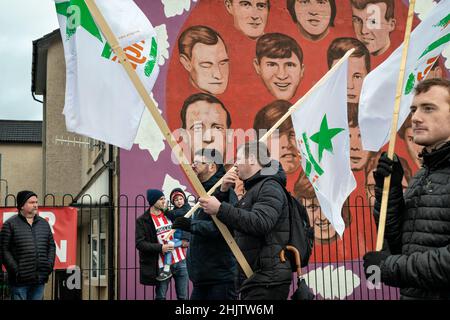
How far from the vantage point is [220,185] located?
6.12 meters

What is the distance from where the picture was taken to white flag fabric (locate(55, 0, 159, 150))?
5266 millimetres

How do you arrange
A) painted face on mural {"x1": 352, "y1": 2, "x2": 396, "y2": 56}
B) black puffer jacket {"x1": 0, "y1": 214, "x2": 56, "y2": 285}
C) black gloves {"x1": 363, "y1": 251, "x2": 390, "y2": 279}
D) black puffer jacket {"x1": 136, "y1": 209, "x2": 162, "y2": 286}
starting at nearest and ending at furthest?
black gloves {"x1": 363, "y1": 251, "x2": 390, "y2": 279} < black puffer jacket {"x1": 0, "y1": 214, "x2": 56, "y2": 285} < black puffer jacket {"x1": 136, "y1": 209, "x2": 162, "y2": 286} < painted face on mural {"x1": 352, "y1": 2, "x2": 396, "y2": 56}

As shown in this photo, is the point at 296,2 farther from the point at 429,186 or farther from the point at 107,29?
the point at 429,186

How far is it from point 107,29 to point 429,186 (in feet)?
9.14

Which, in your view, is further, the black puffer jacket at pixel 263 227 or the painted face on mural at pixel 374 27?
the painted face on mural at pixel 374 27

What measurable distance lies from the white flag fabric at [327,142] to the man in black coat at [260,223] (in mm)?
1151

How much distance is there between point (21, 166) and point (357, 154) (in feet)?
115

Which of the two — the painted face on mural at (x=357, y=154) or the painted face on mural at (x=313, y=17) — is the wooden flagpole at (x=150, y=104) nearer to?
the painted face on mural at (x=357, y=154)

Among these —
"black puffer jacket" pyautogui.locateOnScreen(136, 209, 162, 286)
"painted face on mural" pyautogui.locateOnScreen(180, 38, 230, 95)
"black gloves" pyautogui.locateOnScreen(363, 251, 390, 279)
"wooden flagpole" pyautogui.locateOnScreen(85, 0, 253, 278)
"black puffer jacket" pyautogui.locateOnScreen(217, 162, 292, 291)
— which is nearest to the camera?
"black gloves" pyautogui.locateOnScreen(363, 251, 390, 279)

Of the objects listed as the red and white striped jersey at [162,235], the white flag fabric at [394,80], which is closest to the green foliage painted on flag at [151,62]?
the white flag fabric at [394,80]

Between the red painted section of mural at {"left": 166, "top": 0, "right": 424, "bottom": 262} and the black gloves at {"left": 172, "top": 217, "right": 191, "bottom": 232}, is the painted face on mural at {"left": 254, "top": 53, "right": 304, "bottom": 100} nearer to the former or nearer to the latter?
the red painted section of mural at {"left": 166, "top": 0, "right": 424, "bottom": 262}

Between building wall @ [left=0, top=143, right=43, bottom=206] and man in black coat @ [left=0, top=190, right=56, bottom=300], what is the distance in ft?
105

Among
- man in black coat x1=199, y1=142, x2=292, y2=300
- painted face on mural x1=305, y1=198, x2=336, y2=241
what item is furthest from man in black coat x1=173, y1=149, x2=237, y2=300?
painted face on mural x1=305, y1=198, x2=336, y2=241

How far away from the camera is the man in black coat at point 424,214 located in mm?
3328
